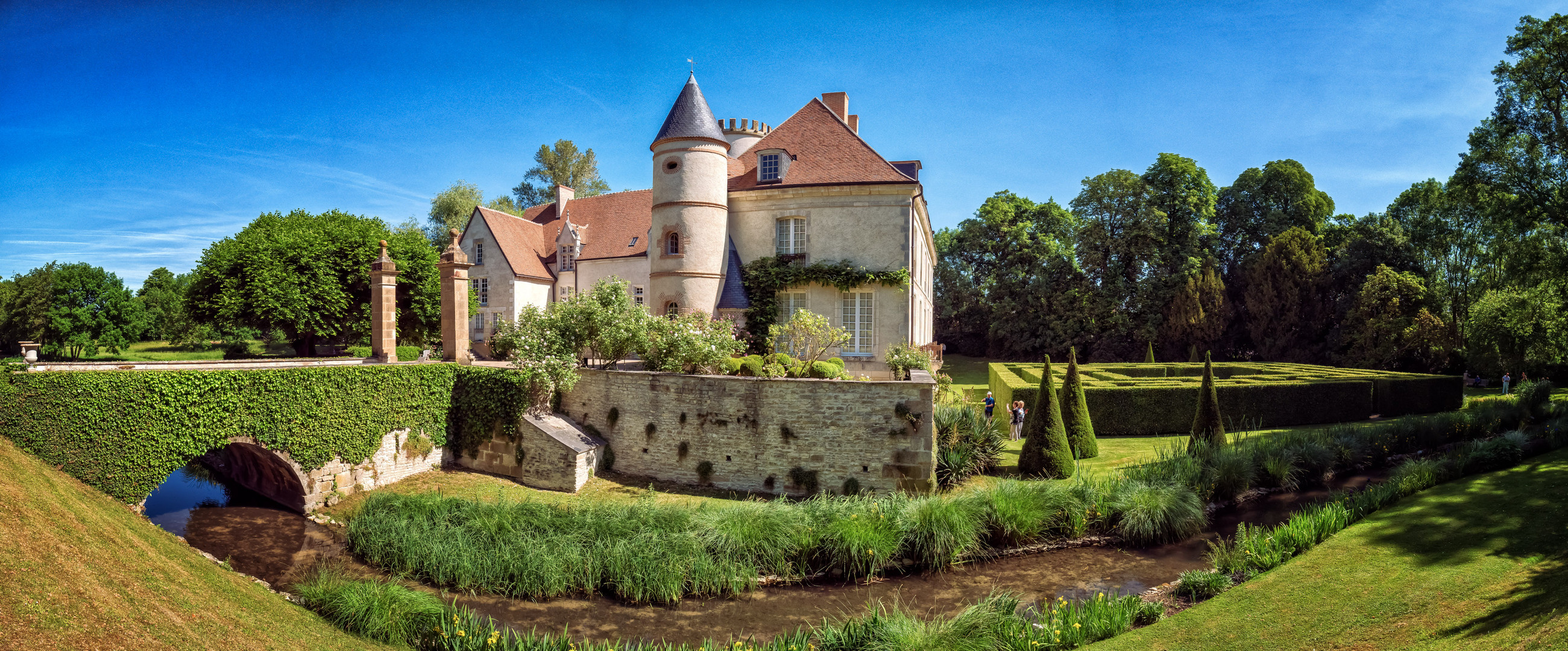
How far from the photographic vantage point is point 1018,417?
22.8 m

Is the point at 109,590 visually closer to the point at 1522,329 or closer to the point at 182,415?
the point at 182,415

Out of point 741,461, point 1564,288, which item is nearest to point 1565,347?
point 1564,288

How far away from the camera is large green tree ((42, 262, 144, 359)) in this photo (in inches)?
1827

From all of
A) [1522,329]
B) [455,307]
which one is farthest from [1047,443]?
[1522,329]

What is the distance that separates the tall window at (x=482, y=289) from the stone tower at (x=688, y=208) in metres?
11.8

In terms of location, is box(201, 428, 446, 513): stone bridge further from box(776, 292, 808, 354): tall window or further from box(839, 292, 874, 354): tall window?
box(839, 292, 874, 354): tall window

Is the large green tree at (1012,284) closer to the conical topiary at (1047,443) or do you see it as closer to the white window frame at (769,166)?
the white window frame at (769,166)

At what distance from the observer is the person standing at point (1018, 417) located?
22766mm

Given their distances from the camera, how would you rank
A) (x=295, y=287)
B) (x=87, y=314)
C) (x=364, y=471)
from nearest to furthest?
1. (x=364, y=471)
2. (x=295, y=287)
3. (x=87, y=314)

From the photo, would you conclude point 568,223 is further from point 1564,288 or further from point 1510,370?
point 1510,370

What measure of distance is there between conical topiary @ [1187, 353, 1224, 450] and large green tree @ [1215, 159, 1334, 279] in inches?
1190

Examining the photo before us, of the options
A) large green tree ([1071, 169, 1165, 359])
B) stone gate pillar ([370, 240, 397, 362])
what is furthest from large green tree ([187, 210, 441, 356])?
large green tree ([1071, 169, 1165, 359])

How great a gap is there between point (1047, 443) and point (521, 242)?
25719mm

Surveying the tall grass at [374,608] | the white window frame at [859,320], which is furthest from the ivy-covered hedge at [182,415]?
the white window frame at [859,320]
